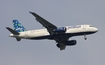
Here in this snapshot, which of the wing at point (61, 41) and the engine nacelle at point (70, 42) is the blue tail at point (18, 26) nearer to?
the wing at point (61, 41)

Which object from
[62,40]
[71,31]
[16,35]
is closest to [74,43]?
[62,40]

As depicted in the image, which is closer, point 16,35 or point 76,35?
point 76,35

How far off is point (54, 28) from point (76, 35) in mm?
5798

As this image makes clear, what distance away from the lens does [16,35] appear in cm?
9362

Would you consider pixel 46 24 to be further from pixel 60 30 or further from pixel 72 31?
pixel 72 31

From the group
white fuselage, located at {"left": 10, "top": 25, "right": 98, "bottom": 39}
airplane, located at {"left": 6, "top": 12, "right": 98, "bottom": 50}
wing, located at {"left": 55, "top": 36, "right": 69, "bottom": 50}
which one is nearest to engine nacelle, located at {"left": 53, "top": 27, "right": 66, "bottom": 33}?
airplane, located at {"left": 6, "top": 12, "right": 98, "bottom": 50}

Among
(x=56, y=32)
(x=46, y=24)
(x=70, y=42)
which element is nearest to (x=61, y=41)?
(x=70, y=42)

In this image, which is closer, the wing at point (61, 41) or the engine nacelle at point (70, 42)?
the wing at point (61, 41)

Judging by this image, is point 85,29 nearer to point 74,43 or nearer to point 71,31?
point 71,31

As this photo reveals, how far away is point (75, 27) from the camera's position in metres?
86.9

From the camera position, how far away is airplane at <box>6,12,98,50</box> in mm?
86375

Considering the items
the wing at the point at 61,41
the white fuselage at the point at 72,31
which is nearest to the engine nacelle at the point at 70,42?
the wing at the point at 61,41

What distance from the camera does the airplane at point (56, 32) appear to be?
86.4 metres

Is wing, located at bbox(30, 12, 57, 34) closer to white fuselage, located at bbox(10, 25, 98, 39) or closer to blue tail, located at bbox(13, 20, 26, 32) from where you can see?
white fuselage, located at bbox(10, 25, 98, 39)
